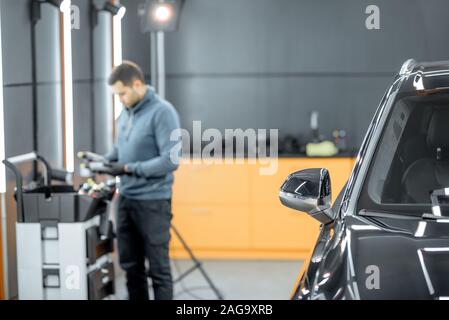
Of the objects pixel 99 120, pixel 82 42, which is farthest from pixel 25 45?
pixel 99 120

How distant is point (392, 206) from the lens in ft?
8.23

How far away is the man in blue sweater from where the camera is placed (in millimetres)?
4367

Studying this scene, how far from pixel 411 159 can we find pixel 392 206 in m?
0.27

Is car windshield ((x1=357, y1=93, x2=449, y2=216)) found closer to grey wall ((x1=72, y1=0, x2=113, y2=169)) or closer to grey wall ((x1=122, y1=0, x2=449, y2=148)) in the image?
grey wall ((x1=72, y1=0, x2=113, y2=169))

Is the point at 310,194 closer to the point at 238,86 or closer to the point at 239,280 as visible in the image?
the point at 239,280

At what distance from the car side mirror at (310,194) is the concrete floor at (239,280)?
2.79 metres

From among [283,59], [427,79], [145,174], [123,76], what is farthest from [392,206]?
[283,59]

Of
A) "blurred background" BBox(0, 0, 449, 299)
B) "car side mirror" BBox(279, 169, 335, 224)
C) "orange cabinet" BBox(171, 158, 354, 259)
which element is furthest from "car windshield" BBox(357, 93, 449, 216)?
"orange cabinet" BBox(171, 158, 354, 259)

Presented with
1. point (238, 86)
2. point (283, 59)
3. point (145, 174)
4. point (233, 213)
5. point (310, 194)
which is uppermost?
point (283, 59)

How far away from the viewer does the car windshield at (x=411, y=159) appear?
2.54m

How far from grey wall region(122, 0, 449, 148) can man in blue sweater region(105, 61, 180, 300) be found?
8.78 feet

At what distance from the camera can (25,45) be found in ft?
14.8

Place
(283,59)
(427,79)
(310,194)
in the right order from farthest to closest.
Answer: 1. (283,59)
2. (427,79)
3. (310,194)

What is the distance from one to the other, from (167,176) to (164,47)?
308cm
